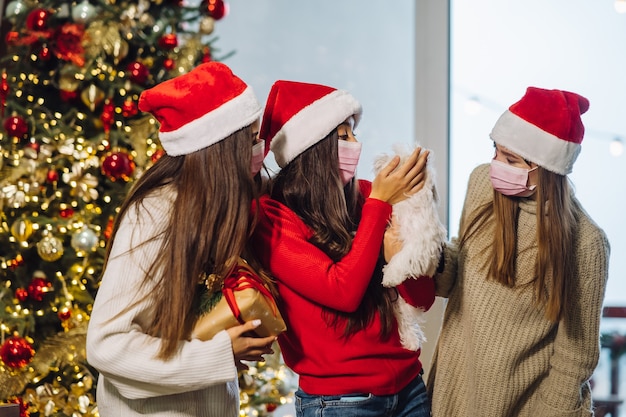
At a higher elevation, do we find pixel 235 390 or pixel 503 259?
pixel 503 259

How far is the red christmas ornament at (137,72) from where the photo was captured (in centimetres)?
283

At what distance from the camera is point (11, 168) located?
282 cm

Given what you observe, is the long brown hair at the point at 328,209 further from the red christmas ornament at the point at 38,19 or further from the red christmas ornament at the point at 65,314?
the red christmas ornament at the point at 38,19

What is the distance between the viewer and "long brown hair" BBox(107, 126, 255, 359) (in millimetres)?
1522

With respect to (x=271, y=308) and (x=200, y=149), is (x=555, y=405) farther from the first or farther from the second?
(x=200, y=149)

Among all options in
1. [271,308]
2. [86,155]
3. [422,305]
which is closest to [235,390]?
[271,308]

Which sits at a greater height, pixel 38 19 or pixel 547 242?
pixel 38 19

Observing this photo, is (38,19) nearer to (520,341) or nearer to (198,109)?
(198,109)

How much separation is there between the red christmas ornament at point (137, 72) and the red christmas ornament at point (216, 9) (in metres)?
0.36

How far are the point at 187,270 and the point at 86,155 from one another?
146cm

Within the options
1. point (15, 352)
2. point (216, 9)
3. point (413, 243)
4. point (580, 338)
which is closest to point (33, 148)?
point (15, 352)

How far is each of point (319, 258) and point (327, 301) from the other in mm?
101

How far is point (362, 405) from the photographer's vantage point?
5.68ft

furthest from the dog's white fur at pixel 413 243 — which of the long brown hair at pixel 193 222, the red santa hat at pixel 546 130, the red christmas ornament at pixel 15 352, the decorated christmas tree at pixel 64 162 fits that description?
the red christmas ornament at pixel 15 352
